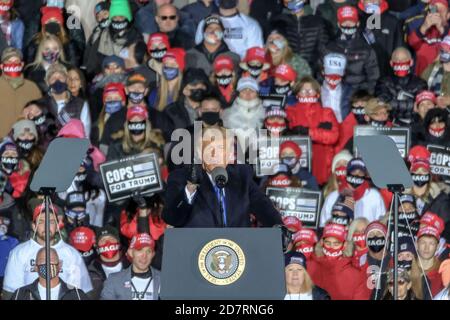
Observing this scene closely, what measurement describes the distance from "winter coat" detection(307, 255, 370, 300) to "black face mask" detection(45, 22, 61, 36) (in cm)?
347

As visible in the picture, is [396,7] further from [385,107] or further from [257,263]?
[257,263]

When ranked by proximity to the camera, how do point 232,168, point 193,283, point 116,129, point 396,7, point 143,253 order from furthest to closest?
point 396,7, point 116,129, point 143,253, point 232,168, point 193,283

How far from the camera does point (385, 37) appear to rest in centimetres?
1469

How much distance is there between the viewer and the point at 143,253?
42.0 ft

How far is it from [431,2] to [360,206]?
2436mm

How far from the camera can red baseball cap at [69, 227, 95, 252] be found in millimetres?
13078

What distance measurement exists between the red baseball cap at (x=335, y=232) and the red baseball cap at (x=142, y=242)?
1.42m

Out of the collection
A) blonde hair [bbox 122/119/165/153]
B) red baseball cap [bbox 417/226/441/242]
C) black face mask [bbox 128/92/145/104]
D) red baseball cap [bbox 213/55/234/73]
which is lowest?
red baseball cap [bbox 417/226/441/242]

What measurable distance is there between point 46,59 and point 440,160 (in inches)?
147

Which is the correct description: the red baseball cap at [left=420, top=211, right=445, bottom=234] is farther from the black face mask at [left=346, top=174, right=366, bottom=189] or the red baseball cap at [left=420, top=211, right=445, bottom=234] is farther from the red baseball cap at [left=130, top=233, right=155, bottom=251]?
the red baseball cap at [left=130, top=233, right=155, bottom=251]

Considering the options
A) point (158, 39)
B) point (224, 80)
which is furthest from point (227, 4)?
point (224, 80)

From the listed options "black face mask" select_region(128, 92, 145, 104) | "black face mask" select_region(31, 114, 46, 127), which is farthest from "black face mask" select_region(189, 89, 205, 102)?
"black face mask" select_region(31, 114, 46, 127)

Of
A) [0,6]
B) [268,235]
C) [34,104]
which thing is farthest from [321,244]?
[268,235]

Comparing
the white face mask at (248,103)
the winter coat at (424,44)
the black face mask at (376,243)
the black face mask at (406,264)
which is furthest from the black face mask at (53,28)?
the black face mask at (406,264)
